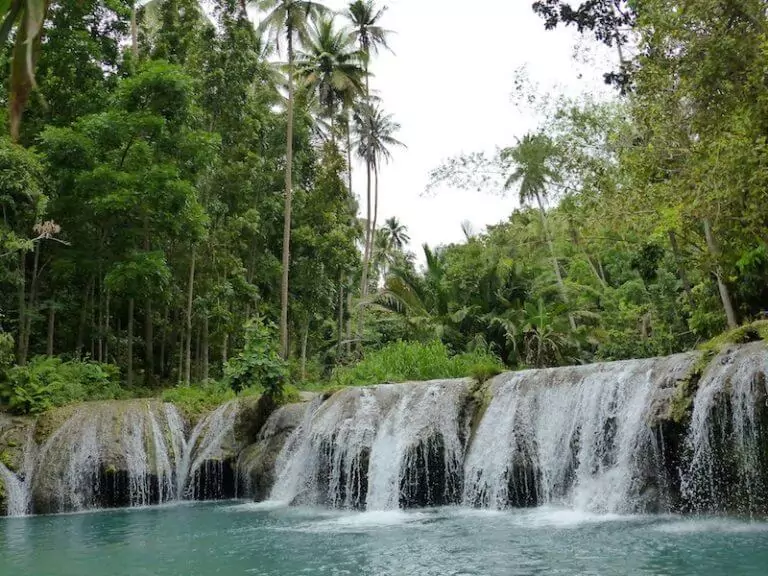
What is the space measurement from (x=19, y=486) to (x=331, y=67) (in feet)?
70.1

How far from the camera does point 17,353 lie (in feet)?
63.2

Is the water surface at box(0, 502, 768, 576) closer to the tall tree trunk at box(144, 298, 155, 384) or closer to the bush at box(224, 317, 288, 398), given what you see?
the bush at box(224, 317, 288, 398)

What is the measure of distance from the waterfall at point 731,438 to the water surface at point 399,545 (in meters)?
0.46

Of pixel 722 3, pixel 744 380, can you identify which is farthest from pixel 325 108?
pixel 744 380

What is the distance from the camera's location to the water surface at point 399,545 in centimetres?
684

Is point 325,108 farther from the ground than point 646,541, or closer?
farther from the ground

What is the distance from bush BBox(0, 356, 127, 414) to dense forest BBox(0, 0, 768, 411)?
0.06 m

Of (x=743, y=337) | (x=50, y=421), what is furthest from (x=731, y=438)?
(x=50, y=421)

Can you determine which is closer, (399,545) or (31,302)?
(399,545)

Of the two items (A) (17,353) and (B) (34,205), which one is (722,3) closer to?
(B) (34,205)

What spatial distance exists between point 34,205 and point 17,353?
15.0ft

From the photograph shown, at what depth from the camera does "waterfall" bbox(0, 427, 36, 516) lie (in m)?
13.6

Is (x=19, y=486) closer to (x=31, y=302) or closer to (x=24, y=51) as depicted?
(x=31, y=302)

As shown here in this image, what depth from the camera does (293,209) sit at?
2617 centimetres
